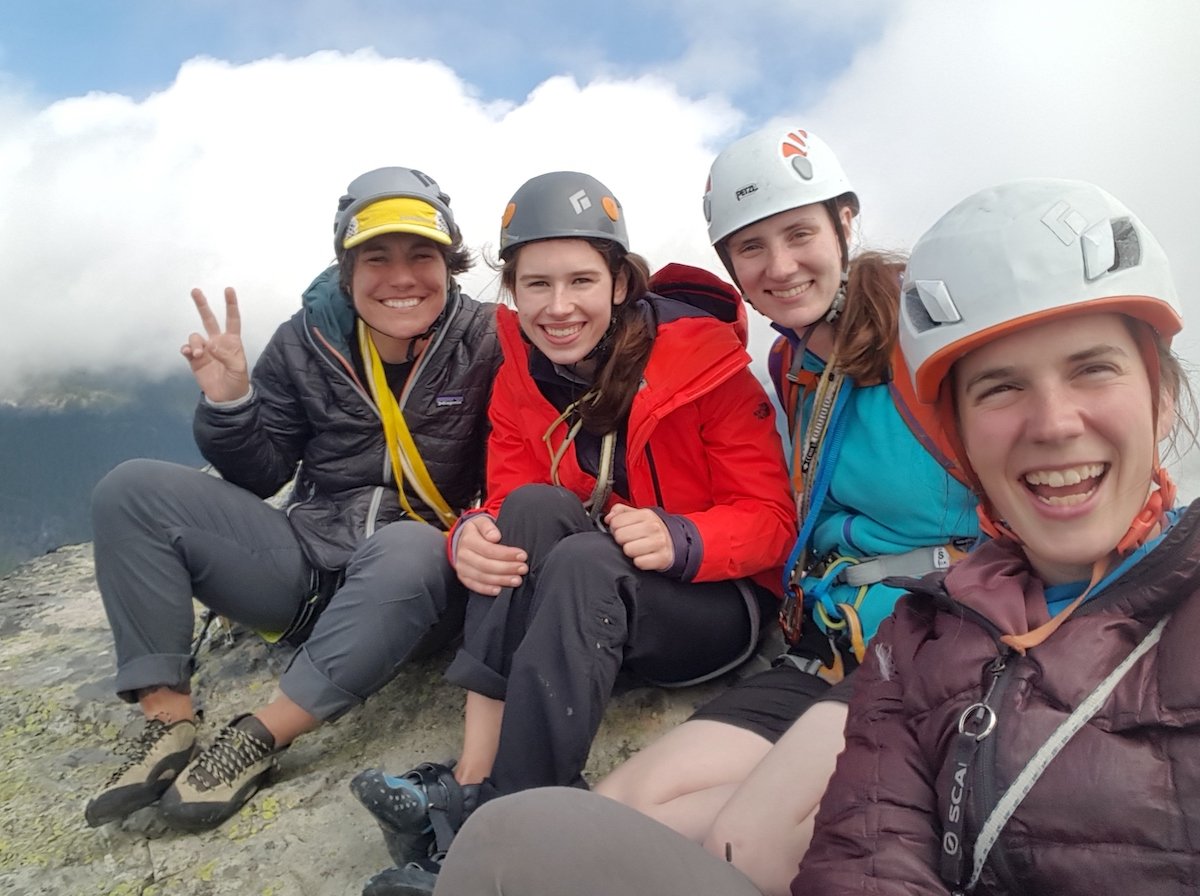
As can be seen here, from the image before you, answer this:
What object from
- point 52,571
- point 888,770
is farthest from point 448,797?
point 52,571

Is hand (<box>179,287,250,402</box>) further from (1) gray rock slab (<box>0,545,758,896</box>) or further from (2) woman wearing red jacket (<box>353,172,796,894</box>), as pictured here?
(1) gray rock slab (<box>0,545,758,896</box>)

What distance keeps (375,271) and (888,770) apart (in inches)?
140

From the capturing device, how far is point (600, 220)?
154 inches

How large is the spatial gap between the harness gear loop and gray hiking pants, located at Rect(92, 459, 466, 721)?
53cm

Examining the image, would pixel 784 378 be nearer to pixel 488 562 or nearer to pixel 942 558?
pixel 942 558

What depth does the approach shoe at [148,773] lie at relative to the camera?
3498 millimetres

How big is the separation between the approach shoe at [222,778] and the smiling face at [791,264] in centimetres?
306

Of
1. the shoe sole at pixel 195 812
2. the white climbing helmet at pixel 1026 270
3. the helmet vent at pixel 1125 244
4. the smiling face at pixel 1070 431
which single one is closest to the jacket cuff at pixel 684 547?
the white climbing helmet at pixel 1026 270

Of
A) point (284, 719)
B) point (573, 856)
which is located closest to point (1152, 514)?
point (573, 856)

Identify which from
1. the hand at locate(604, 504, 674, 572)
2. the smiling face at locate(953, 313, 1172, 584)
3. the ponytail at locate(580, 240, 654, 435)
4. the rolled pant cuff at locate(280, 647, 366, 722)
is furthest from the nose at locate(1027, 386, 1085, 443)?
the rolled pant cuff at locate(280, 647, 366, 722)

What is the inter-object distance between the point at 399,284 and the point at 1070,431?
3505 millimetres

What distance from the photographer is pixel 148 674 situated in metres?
3.88

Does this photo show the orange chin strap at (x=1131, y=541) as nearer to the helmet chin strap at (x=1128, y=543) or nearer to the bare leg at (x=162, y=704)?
the helmet chin strap at (x=1128, y=543)

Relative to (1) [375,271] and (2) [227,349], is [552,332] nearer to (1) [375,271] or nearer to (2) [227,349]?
(1) [375,271]
